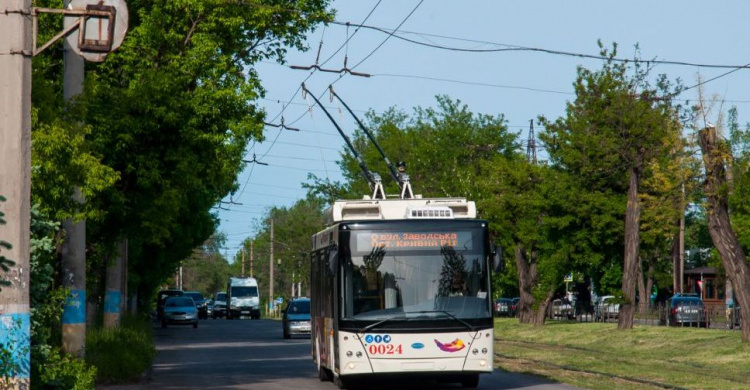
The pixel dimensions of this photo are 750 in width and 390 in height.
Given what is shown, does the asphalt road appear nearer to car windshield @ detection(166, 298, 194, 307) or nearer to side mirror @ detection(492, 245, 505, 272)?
side mirror @ detection(492, 245, 505, 272)

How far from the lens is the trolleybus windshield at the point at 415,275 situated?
19453 mm

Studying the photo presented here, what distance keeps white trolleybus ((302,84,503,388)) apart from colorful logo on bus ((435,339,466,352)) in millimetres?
15

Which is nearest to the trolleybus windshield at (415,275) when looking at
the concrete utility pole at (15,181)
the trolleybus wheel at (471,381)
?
the trolleybus wheel at (471,381)

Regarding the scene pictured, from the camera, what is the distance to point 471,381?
811 inches

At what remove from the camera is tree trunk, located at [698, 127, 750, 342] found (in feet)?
108

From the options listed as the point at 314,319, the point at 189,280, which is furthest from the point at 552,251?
the point at 189,280

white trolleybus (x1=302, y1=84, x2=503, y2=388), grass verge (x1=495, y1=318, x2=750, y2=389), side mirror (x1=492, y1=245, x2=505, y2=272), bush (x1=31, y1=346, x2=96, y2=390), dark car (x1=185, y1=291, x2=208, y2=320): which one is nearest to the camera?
bush (x1=31, y1=346, x2=96, y2=390)

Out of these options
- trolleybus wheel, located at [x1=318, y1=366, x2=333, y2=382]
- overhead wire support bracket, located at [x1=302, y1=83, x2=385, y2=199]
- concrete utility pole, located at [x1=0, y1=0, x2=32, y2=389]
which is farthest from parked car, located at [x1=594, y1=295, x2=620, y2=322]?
concrete utility pole, located at [x1=0, y1=0, x2=32, y2=389]

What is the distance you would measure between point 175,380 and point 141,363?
70cm

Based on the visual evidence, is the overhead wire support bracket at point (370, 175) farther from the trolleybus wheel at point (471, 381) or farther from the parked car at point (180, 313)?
the parked car at point (180, 313)

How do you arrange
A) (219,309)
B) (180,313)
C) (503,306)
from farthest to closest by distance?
(219,309), (503,306), (180,313)

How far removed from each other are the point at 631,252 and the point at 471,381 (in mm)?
25773

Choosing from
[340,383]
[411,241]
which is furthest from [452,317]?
Answer: [340,383]

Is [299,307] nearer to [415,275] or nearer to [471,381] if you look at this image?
[471,381]
